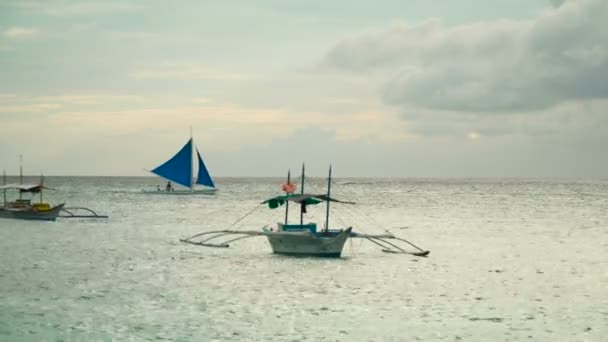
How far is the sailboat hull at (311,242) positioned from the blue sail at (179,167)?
182ft

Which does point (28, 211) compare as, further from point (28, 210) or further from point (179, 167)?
point (179, 167)

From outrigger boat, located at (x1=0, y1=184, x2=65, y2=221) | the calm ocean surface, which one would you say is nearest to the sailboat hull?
the calm ocean surface

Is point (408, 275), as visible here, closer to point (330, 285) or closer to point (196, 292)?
point (330, 285)

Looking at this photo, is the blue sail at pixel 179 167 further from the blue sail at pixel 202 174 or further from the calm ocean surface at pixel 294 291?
the calm ocean surface at pixel 294 291

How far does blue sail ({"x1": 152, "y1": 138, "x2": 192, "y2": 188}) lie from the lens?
3519 inches

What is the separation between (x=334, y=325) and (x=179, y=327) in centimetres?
427

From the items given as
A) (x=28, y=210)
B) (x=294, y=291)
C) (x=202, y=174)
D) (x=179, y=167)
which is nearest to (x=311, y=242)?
(x=294, y=291)

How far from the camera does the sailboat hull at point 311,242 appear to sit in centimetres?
3478

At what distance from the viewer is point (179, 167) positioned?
9050 centimetres

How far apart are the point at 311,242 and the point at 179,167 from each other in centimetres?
5791

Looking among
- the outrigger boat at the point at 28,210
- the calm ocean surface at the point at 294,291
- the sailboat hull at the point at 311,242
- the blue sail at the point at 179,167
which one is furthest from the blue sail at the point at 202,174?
the sailboat hull at the point at 311,242

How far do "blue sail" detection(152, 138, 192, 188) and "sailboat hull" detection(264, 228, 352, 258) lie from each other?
55611 mm

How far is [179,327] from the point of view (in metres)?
20.3

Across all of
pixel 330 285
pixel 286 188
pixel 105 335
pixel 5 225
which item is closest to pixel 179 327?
pixel 105 335
